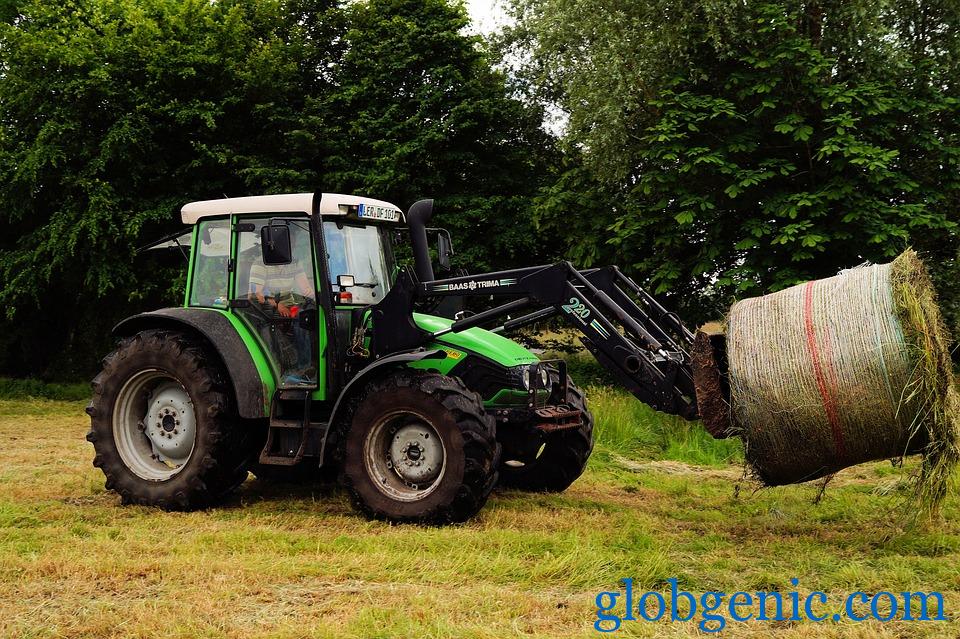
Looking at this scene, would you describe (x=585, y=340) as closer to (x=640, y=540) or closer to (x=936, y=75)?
(x=640, y=540)

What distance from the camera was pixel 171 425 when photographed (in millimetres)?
7711

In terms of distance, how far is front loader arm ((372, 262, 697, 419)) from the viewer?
6.41 m

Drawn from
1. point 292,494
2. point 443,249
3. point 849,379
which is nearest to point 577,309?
point 443,249

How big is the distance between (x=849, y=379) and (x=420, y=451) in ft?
9.93

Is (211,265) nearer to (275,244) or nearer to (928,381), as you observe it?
(275,244)

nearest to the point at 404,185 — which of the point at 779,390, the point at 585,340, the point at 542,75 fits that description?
the point at 542,75

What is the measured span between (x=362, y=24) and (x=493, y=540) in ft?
56.8

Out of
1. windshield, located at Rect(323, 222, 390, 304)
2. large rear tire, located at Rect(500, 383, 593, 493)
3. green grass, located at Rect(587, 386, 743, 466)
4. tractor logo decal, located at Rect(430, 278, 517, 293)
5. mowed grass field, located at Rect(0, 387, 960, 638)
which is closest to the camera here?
mowed grass field, located at Rect(0, 387, 960, 638)

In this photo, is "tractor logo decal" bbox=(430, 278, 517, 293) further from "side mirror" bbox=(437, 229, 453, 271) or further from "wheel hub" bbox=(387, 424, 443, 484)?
"wheel hub" bbox=(387, 424, 443, 484)

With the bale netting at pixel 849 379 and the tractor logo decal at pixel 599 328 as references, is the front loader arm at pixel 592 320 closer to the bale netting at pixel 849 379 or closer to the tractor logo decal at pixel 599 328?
the tractor logo decal at pixel 599 328

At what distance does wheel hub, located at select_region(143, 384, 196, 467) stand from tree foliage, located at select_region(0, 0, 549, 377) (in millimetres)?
10337

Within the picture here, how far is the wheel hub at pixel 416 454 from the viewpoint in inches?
270

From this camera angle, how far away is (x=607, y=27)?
55.5 feet

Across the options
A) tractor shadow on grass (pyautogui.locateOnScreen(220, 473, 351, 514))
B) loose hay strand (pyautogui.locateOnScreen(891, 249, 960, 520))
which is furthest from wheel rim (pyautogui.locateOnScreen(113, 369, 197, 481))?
loose hay strand (pyautogui.locateOnScreen(891, 249, 960, 520))
